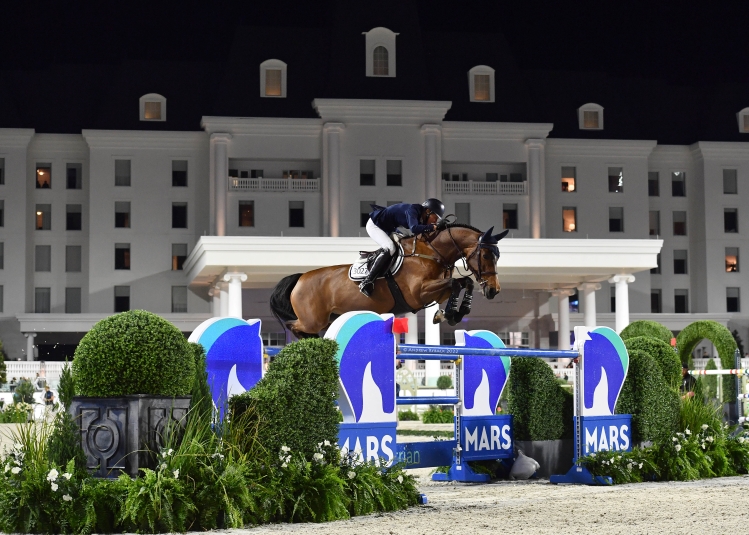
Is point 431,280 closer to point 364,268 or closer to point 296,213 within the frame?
point 364,268

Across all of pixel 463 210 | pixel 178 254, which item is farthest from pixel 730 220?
pixel 178 254

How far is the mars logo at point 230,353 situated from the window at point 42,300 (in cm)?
4991

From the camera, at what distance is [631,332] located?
2186cm

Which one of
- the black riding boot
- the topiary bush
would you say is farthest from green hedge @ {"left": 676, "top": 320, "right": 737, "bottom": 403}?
the topiary bush

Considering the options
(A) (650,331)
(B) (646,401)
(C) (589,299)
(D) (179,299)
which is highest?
(D) (179,299)

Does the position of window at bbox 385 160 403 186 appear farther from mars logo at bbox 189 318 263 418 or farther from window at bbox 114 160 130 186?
mars logo at bbox 189 318 263 418

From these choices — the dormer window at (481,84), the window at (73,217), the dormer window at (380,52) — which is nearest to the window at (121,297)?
the window at (73,217)

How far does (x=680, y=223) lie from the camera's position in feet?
211

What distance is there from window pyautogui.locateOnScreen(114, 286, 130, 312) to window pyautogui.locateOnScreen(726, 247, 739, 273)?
3620 centimetres

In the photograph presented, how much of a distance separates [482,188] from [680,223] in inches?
609

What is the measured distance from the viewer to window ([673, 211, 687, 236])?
64.2m

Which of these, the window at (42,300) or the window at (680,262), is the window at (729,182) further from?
the window at (42,300)

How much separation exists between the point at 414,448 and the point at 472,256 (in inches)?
91.3

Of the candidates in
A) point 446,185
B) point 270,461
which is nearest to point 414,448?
point 270,461
